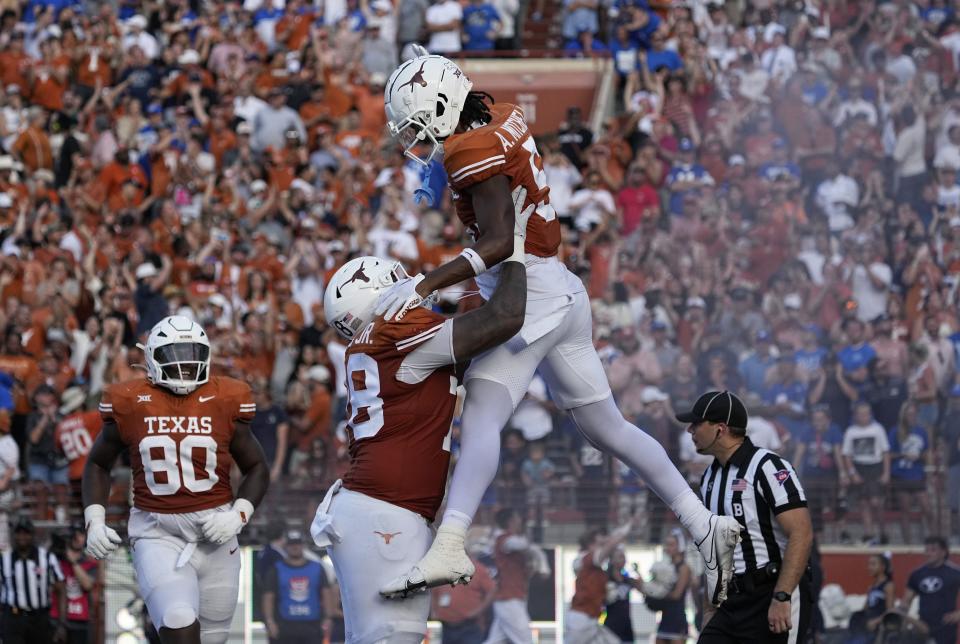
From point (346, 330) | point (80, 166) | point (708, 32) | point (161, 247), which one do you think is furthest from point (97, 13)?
point (346, 330)

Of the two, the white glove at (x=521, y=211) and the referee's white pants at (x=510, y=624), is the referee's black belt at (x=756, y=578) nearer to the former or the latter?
the white glove at (x=521, y=211)

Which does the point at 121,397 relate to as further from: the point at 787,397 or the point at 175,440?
the point at 787,397

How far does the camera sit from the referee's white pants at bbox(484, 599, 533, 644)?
34.3ft

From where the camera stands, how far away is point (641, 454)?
705 cm

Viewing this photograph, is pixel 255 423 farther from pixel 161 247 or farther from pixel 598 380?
pixel 598 380

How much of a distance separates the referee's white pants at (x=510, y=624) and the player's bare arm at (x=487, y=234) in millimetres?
4419

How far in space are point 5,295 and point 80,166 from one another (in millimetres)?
2471

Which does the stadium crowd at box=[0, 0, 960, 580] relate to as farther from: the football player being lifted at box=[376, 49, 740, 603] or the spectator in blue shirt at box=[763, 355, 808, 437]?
the football player being lifted at box=[376, 49, 740, 603]

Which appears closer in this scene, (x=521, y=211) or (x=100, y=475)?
(x=521, y=211)

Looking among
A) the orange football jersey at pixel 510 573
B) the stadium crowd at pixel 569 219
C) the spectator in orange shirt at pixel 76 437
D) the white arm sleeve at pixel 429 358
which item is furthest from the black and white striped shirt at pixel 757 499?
the spectator in orange shirt at pixel 76 437

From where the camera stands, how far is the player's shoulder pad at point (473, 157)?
6.56 meters

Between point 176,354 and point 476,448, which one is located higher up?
point 176,354

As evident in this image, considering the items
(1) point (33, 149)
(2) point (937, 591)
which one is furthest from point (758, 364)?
(1) point (33, 149)

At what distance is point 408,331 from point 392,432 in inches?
15.9
